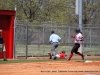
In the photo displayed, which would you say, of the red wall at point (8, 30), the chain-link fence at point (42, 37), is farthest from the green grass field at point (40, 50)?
the red wall at point (8, 30)

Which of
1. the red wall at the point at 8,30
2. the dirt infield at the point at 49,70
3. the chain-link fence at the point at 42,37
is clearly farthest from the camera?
the chain-link fence at the point at 42,37

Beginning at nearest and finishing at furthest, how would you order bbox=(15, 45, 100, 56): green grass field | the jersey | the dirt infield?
the dirt infield
the jersey
bbox=(15, 45, 100, 56): green grass field

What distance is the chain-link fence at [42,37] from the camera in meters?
23.5

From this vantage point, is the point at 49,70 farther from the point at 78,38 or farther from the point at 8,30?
the point at 8,30

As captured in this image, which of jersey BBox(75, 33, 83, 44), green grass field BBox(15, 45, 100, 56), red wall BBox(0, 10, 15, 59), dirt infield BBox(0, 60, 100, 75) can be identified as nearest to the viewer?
dirt infield BBox(0, 60, 100, 75)

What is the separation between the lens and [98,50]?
28000 millimetres

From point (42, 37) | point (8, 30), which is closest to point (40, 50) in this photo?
point (42, 37)

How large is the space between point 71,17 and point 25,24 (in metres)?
19.4

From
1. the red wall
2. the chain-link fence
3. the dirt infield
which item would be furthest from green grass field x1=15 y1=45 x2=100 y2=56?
the dirt infield

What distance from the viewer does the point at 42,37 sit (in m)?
24.8

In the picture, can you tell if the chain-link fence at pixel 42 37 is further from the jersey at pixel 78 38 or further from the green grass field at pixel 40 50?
the jersey at pixel 78 38

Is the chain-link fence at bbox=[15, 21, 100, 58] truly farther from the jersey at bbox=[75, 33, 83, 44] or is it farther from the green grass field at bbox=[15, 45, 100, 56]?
the jersey at bbox=[75, 33, 83, 44]

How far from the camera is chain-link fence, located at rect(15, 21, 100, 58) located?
23.5 metres

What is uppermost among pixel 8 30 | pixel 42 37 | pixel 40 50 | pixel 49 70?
pixel 8 30
